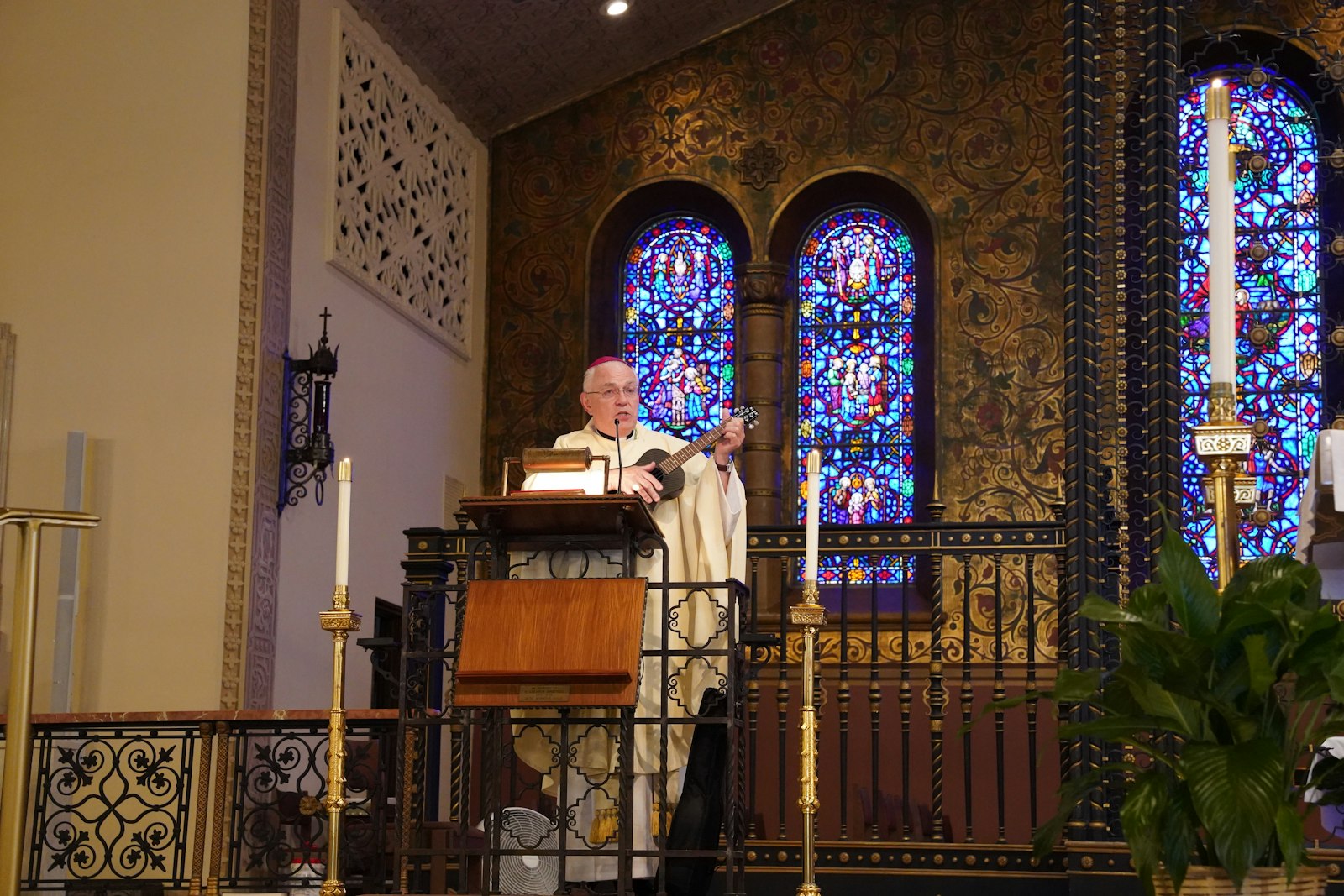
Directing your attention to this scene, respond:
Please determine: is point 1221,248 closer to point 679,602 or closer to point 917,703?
point 679,602

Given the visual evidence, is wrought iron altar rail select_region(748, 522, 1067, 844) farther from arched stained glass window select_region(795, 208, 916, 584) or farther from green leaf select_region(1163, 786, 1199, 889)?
green leaf select_region(1163, 786, 1199, 889)

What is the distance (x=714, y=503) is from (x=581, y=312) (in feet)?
22.1

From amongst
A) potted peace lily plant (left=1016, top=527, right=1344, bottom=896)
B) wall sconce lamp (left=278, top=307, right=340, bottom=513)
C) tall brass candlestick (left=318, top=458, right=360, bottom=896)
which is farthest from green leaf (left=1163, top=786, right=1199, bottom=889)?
wall sconce lamp (left=278, top=307, right=340, bottom=513)

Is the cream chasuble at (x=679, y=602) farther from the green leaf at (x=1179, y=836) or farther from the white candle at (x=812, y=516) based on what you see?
the green leaf at (x=1179, y=836)

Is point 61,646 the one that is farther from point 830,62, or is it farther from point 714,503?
point 830,62

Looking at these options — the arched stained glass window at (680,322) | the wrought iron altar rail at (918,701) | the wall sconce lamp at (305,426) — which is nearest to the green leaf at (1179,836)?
the wrought iron altar rail at (918,701)

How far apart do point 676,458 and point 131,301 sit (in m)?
4.54

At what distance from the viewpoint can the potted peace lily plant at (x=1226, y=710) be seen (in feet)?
11.9

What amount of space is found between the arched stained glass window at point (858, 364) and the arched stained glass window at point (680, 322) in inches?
21.7

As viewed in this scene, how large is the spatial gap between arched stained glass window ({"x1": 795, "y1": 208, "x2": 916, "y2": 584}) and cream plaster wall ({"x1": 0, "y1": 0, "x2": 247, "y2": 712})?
4.30m

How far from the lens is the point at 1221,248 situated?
4160mm

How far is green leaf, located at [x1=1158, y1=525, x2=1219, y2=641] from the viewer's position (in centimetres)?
380

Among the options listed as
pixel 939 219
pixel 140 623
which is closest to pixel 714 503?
pixel 140 623

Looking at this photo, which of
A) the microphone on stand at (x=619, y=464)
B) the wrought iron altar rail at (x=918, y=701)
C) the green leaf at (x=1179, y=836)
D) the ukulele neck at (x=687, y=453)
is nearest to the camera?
the green leaf at (x=1179, y=836)
